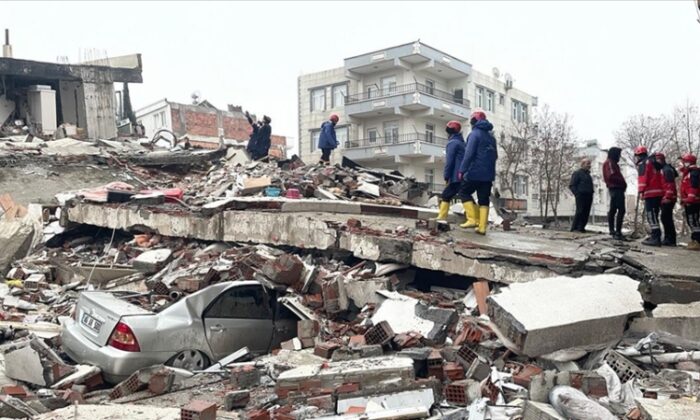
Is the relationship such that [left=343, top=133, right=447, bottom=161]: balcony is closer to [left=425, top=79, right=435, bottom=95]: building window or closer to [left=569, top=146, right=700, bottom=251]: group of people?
[left=425, top=79, right=435, bottom=95]: building window

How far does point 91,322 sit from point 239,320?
162 cm

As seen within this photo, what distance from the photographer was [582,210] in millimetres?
10211

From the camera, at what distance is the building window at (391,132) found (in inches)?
1497

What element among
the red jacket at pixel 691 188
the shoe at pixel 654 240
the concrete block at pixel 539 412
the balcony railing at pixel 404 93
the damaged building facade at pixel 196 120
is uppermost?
the balcony railing at pixel 404 93

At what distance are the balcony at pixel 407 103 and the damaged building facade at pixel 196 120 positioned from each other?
20.1 ft

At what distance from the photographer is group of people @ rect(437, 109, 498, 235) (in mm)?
8172

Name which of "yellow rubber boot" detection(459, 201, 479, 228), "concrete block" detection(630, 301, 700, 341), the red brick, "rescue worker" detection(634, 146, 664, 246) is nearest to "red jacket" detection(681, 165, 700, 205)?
"rescue worker" detection(634, 146, 664, 246)

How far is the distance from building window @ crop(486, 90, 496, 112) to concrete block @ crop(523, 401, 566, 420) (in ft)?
132

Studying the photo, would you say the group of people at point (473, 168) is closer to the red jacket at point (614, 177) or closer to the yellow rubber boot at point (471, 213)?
the yellow rubber boot at point (471, 213)

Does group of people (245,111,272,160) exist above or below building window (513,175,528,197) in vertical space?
above

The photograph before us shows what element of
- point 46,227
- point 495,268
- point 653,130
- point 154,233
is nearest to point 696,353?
point 495,268

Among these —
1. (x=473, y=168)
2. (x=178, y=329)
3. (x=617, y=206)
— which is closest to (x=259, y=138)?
(x=473, y=168)

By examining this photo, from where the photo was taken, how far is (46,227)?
1360 cm

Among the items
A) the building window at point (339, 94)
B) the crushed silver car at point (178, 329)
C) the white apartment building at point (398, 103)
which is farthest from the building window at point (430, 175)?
the crushed silver car at point (178, 329)
